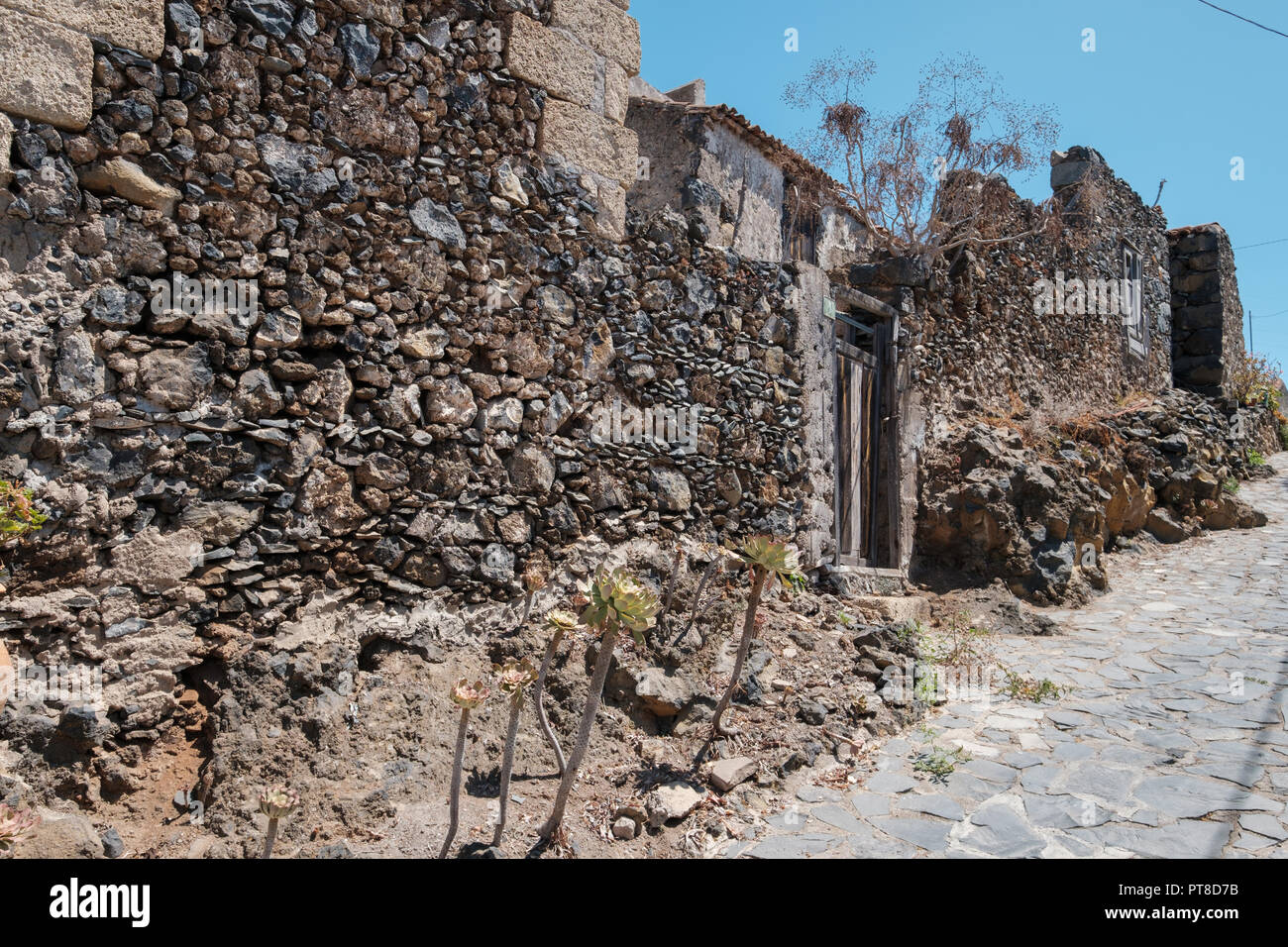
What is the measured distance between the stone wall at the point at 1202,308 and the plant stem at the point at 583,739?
51.0 feet

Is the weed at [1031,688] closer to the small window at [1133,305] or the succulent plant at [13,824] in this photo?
the succulent plant at [13,824]

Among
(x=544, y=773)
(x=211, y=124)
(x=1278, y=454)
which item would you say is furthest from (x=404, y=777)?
(x=1278, y=454)

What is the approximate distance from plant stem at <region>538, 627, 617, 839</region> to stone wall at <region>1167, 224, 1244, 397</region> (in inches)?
612

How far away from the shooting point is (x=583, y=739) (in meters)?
3.25

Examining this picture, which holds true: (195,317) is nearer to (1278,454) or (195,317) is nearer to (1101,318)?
(1101,318)

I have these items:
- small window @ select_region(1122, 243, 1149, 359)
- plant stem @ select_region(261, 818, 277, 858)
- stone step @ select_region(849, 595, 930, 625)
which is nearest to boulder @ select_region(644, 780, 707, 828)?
plant stem @ select_region(261, 818, 277, 858)

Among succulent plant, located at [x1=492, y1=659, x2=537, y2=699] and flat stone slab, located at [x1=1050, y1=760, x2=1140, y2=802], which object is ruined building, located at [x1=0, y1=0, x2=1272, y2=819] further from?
flat stone slab, located at [x1=1050, y1=760, x2=1140, y2=802]

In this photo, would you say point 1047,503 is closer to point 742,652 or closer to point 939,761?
point 939,761

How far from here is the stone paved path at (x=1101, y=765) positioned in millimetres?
3326

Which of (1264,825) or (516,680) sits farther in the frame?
(1264,825)

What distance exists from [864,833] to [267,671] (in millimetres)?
2627

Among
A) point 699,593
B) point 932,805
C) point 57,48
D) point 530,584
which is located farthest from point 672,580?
point 57,48

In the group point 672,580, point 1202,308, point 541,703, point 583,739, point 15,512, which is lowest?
point 583,739

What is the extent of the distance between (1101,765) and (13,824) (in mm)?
4478
